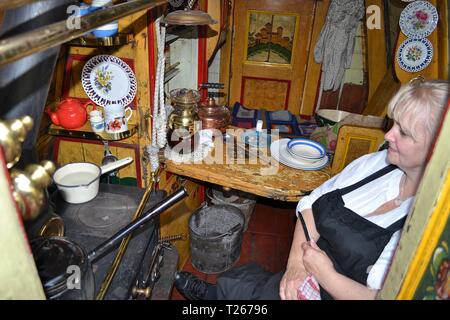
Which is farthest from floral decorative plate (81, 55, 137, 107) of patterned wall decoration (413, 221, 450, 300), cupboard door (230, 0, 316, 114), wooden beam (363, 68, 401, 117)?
cupboard door (230, 0, 316, 114)

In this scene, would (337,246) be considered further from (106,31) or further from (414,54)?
(414,54)

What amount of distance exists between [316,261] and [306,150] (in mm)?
1065

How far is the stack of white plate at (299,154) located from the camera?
2338 mm

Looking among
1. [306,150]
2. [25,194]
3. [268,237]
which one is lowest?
[268,237]

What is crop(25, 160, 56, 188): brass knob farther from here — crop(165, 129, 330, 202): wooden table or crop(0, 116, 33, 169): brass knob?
crop(165, 129, 330, 202): wooden table

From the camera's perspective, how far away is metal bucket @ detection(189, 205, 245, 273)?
2.92 m

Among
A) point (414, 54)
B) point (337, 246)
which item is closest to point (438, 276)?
point (337, 246)

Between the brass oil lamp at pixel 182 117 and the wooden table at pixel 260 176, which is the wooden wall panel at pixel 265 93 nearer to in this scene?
the brass oil lamp at pixel 182 117

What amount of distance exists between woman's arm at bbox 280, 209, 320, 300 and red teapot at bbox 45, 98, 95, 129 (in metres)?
1.43

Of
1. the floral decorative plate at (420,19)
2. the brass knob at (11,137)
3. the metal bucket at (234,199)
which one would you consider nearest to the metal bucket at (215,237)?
the metal bucket at (234,199)

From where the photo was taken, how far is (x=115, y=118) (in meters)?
2.00

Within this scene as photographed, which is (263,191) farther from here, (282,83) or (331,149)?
(282,83)

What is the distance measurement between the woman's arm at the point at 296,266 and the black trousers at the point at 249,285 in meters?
0.07

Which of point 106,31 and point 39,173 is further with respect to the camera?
point 106,31
